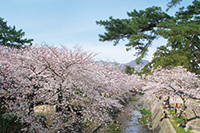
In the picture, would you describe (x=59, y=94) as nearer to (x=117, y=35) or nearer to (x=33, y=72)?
(x=33, y=72)

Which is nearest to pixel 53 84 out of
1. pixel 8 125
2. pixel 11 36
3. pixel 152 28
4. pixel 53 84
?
pixel 53 84

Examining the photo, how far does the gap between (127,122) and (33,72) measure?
10.4 meters

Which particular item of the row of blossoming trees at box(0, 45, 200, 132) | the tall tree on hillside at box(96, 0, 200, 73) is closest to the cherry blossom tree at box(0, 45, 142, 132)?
the row of blossoming trees at box(0, 45, 200, 132)

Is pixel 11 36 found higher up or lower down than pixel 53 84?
higher up

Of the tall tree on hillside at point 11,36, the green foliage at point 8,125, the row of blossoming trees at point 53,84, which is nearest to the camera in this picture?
the row of blossoming trees at point 53,84

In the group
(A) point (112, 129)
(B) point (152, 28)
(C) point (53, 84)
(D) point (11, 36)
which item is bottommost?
(A) point (112, 129)

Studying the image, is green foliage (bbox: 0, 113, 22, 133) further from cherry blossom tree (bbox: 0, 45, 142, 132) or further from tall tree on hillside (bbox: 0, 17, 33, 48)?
tall tree on hillside (bbox: 0, 17, 33, 48)

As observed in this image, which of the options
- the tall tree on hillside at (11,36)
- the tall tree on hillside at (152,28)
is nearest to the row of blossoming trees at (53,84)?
the tall tree on hillside at (152,28)

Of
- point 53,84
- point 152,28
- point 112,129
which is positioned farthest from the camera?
point 152,28

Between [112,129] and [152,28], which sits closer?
[112,129]

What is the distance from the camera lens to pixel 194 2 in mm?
14562

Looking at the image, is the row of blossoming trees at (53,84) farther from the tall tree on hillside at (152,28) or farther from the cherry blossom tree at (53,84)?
the tall tree on hillside at (152,28)

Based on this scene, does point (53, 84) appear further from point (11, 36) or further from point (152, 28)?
point (11, 36)

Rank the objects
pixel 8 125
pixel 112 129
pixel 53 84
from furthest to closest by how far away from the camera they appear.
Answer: pixel 112 129, pixel 8 125, pixel 53 84
